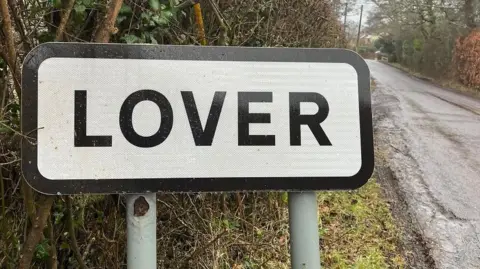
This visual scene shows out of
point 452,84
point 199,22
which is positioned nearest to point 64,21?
point 199,22

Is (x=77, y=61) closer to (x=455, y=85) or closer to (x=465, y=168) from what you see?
(x=465, y=168)

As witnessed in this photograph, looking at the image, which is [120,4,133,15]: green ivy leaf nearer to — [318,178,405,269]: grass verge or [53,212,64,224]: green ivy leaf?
[53,212,64,224]: green ivy leaf

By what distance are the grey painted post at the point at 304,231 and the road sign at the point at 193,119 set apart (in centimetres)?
3

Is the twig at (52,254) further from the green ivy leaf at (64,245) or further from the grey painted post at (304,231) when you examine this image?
the grey painted post at (304,231)

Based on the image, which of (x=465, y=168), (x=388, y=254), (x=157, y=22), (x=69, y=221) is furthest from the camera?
(x=465, y=168)

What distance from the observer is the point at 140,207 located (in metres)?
0.94

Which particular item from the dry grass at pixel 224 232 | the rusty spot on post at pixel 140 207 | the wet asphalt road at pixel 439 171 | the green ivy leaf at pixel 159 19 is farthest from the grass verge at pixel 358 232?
the rusty spot on post at pixel 140 207

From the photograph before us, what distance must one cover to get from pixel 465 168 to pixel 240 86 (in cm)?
591

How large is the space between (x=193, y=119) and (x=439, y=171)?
18.0 feet

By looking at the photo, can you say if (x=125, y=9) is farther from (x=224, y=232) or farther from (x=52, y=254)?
(x=224, y=232)

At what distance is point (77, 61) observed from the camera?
37.0 inches

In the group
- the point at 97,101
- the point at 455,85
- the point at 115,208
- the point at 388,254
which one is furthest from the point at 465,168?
the point at 455,85

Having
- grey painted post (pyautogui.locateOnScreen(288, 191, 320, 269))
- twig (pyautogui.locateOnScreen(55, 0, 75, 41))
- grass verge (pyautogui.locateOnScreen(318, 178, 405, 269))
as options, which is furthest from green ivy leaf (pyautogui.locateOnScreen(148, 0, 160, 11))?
grass verge (pyautogui.locateOnScreen(318, 178, 405, 269))

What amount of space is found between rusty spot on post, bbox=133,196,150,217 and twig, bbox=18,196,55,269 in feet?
0.89
